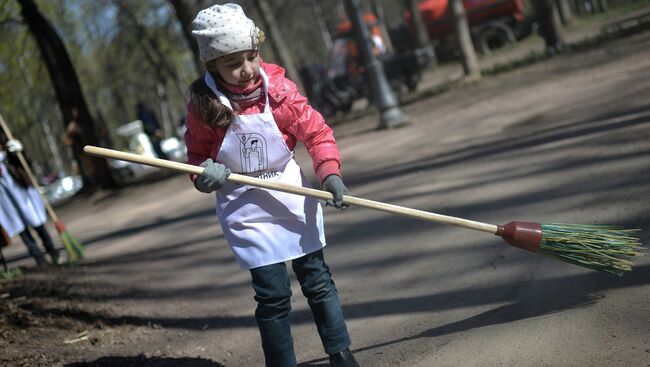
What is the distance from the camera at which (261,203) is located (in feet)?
11.7

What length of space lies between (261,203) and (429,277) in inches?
72.2

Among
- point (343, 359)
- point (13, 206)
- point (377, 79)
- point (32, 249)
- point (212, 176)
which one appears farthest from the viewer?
point (377, 79)

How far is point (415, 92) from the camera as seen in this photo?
22094 millimetres

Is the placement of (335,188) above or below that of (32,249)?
above

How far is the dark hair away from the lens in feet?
11.2

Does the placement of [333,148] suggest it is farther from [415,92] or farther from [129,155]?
[415,92]

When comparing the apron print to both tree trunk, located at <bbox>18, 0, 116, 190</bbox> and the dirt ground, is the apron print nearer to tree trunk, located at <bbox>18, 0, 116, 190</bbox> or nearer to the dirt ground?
the dirt ground

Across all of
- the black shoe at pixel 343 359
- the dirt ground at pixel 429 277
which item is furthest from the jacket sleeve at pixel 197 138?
the dirt ground at pixel 429 277

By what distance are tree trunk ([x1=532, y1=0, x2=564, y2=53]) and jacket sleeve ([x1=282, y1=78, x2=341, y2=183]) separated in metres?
16.9

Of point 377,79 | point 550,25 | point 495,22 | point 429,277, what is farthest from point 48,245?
point 495,22

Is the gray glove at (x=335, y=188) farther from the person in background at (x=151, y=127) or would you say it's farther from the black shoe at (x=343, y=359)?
the person in background at (x=151, y=127)

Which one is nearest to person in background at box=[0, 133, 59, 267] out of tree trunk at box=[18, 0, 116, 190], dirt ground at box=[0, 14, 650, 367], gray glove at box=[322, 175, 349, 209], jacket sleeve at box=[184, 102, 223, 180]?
dirt ground at box=[0, 14, 650, 367]

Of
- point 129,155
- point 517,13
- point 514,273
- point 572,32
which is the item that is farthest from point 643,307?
point 517,13

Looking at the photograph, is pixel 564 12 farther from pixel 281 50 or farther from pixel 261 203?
pixel 261 203
